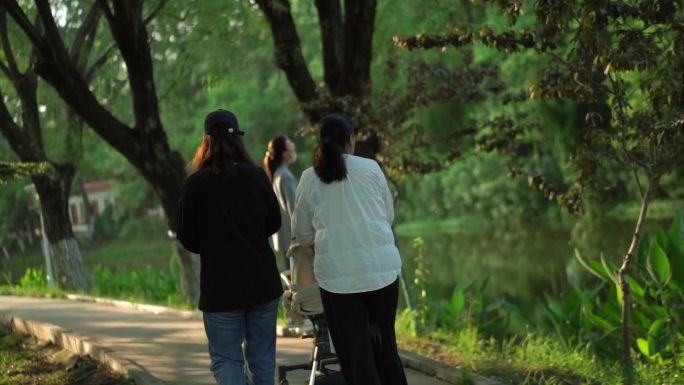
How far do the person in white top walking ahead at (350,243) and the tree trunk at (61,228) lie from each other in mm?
12684

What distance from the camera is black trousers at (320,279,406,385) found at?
5.82 metres

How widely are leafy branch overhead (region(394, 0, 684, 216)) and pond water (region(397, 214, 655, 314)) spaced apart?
11762 mm

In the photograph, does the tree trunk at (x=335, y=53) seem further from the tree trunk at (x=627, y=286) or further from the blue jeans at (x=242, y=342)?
the blue jeans at (x=242, y=342)

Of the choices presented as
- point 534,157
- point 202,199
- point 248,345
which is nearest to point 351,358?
point 248,345

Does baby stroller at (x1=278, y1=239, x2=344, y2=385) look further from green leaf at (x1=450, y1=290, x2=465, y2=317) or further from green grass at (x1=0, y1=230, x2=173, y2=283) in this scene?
green grass at (x1=0, y1=230, x2=173, y2=283)

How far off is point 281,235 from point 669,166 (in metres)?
3.31

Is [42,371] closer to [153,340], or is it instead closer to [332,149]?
[153,340]

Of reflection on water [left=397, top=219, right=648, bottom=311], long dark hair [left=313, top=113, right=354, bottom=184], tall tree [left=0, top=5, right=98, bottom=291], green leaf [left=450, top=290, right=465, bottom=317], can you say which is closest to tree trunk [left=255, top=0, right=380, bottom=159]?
green leaf [left=450, top=290, right=465, bottom=317]

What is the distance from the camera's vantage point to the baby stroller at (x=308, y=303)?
246 inches

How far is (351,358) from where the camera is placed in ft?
19.3

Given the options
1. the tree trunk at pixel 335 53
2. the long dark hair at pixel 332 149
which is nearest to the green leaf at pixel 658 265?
the tree trunk at pixel 335 53

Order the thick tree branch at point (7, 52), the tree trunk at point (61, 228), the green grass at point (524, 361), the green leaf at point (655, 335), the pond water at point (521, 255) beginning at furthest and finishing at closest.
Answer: the pond water at point (521, 255), the tree trunk at point (61, 228), the thick tree branch at point (7, 52), the green leaf at point (655, 335), the green grass at point (524, 361)

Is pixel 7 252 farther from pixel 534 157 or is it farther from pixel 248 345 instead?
pixel 248 345

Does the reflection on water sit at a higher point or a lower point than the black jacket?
lower
